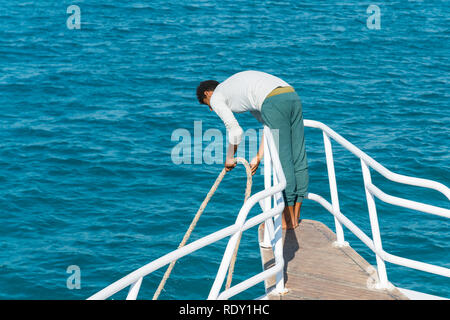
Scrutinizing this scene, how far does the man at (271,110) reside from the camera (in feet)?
17.0

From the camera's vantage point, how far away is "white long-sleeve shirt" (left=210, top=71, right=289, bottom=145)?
522 centimetres

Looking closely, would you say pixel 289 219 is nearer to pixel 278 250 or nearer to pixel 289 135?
pixel 289 135

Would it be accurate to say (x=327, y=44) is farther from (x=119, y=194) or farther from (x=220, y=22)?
(x=119, y=194)

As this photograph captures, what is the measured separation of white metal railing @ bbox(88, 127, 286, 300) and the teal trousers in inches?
5.3

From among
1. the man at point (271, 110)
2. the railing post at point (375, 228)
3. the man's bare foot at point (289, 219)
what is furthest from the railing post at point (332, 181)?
the railing post at point (375, 228)

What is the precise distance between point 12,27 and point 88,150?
10887 mm

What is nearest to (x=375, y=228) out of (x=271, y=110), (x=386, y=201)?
(x=386, y=201)

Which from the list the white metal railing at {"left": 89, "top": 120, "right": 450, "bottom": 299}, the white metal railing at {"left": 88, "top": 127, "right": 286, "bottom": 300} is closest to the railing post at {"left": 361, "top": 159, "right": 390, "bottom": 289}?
the white metal railing at {"left": 89, "top": 120, "right": 450, "bottom": 299}

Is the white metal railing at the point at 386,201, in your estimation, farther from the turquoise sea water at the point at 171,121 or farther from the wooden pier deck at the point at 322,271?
the turquoise sea water at the point at 171,121

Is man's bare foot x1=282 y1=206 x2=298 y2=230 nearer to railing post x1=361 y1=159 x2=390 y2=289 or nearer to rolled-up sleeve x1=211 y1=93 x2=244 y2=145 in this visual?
rolled-up sleeve x1=211 y1=93 x2=244 y2=145

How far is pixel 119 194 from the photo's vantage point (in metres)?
11.5

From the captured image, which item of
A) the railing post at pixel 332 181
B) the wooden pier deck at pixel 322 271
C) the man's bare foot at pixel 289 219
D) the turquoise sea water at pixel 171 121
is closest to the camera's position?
the wooden pier deck at pixel 322 271

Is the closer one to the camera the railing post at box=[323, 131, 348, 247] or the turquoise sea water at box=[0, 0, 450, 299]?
the railing post at box=[323, 131, 348, 247]

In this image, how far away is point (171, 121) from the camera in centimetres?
1471
